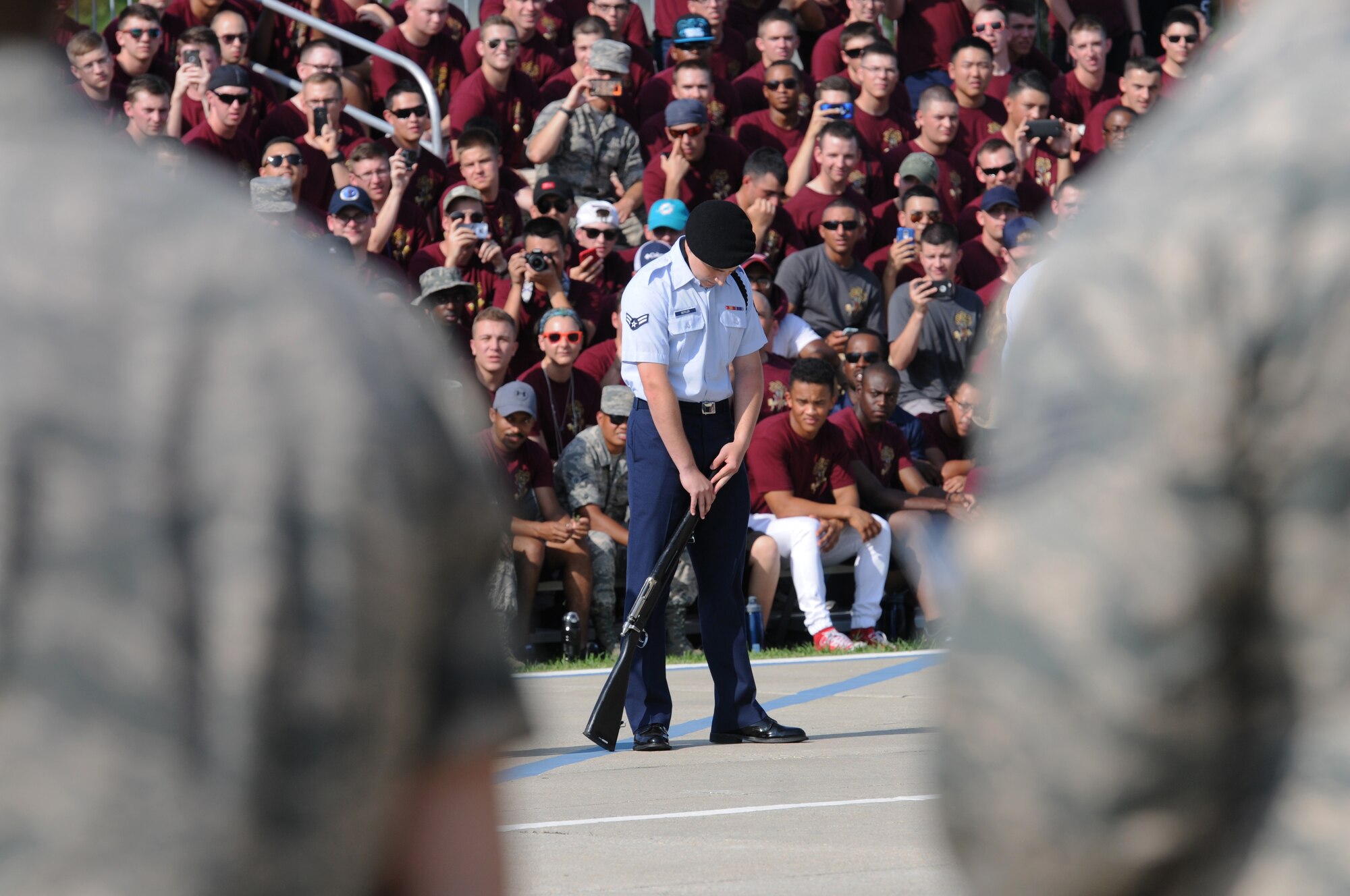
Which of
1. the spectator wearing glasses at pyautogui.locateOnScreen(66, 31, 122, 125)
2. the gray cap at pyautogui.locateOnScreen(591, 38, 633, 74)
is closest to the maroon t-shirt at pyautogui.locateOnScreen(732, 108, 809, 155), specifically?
the gray cap at pyautogui.locateOnScreen(591, 38, 633, 74)

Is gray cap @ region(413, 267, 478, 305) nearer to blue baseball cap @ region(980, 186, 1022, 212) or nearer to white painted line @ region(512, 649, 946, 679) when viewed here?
white painted line @ region(512, 649, 946, 679)

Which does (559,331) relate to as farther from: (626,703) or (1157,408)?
(1157,408)

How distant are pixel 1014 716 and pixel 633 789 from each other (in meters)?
5.52

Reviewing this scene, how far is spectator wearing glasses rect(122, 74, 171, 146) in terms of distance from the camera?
10953 millimetres

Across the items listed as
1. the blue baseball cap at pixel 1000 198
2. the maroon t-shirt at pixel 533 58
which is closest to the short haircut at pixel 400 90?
the maroon t-shirt at pixel 533 58

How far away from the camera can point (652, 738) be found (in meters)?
7.33

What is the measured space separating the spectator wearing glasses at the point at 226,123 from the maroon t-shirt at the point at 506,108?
169 centimetres

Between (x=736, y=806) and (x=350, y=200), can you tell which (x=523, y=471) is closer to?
(x=350, y=200)

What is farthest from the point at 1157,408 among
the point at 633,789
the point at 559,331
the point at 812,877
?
the point at 559,331

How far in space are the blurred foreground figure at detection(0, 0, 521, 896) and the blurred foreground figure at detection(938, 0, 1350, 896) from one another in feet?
1.17

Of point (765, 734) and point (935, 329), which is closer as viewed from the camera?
point (765, 734)

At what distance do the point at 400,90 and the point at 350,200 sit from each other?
6.13ft

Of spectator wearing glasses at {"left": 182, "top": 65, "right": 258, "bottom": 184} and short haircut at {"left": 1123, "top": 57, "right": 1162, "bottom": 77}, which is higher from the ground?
short haircut at {"left": 1123, "top": 57, "right": 1162, "bottom": 77}

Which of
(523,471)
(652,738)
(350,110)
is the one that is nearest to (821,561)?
(523,471)
